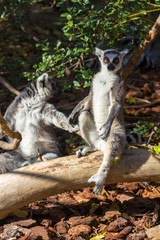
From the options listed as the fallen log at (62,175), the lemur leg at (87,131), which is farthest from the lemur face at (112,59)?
the fallen log at (62,175)

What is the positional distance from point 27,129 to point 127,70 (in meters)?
1.76

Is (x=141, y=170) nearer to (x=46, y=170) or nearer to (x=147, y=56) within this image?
(x=46, y=170)

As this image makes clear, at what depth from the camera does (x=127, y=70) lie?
489cm

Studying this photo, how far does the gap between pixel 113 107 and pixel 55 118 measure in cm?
90

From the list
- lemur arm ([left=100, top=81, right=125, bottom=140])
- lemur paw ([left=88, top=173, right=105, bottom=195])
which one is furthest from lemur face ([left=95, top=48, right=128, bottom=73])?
lemur paw ([left=88, top=173, right=105, bottom=195])

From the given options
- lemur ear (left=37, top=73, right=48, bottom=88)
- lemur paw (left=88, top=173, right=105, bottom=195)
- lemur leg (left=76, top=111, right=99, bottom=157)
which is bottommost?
lemur paw (left=88, top=173, right=105, bottom=195)

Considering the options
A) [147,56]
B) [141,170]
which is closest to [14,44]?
[147,56]

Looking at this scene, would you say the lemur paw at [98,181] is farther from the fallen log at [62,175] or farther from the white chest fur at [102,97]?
the white chest fur at [102,97]

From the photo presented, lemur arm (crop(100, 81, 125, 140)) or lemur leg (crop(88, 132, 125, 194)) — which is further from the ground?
lemur arm (crop(100, 81, 125, 140))

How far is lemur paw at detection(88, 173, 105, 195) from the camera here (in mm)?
3438

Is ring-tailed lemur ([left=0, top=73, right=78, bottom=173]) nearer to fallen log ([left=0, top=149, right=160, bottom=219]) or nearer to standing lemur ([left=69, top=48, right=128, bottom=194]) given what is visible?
standing lemur ([left=69, top=48, right=128, bottom=194])

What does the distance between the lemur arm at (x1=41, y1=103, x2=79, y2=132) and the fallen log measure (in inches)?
25.9

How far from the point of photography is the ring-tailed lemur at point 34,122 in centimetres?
438

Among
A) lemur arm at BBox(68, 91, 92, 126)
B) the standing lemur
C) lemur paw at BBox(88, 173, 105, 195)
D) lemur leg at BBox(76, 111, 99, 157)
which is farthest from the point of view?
lemur arm at BBox(68, 91, 92, 126)
